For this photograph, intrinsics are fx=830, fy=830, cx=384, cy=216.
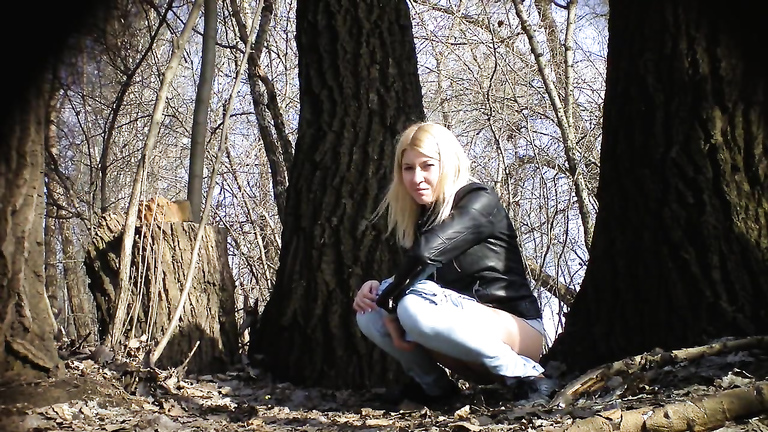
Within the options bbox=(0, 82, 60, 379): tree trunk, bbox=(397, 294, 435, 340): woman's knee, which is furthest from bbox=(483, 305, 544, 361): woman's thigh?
bbox=(0, 82, 60, 379): tree trunk

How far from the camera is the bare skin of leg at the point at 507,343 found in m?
3.35

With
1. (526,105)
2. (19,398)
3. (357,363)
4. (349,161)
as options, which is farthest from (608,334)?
(526,105)

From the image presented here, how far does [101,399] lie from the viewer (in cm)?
319

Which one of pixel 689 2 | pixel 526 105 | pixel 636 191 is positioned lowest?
pixel 636 191

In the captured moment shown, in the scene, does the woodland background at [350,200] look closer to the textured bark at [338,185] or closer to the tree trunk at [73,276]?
the textured bark at [338,185]

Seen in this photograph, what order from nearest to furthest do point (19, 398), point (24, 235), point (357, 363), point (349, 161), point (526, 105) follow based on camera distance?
1. point (19, 398)
2. point (24, 235)
3. point (357, 363)
4. point (349, 161)
5. point (526, 105)

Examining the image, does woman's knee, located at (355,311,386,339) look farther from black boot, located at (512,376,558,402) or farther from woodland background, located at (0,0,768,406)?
woodland background, located at (0,0,768,406)

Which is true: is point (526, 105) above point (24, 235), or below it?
above

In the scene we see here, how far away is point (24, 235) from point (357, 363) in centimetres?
184

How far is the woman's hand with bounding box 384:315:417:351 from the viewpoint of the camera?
3465 mm

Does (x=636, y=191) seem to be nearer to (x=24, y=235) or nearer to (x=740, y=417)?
(x=740, y=417)

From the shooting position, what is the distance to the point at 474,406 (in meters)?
3.26

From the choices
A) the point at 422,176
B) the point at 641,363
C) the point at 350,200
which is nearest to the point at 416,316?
the point at 422,176

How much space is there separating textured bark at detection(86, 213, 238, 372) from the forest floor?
1.77ft
